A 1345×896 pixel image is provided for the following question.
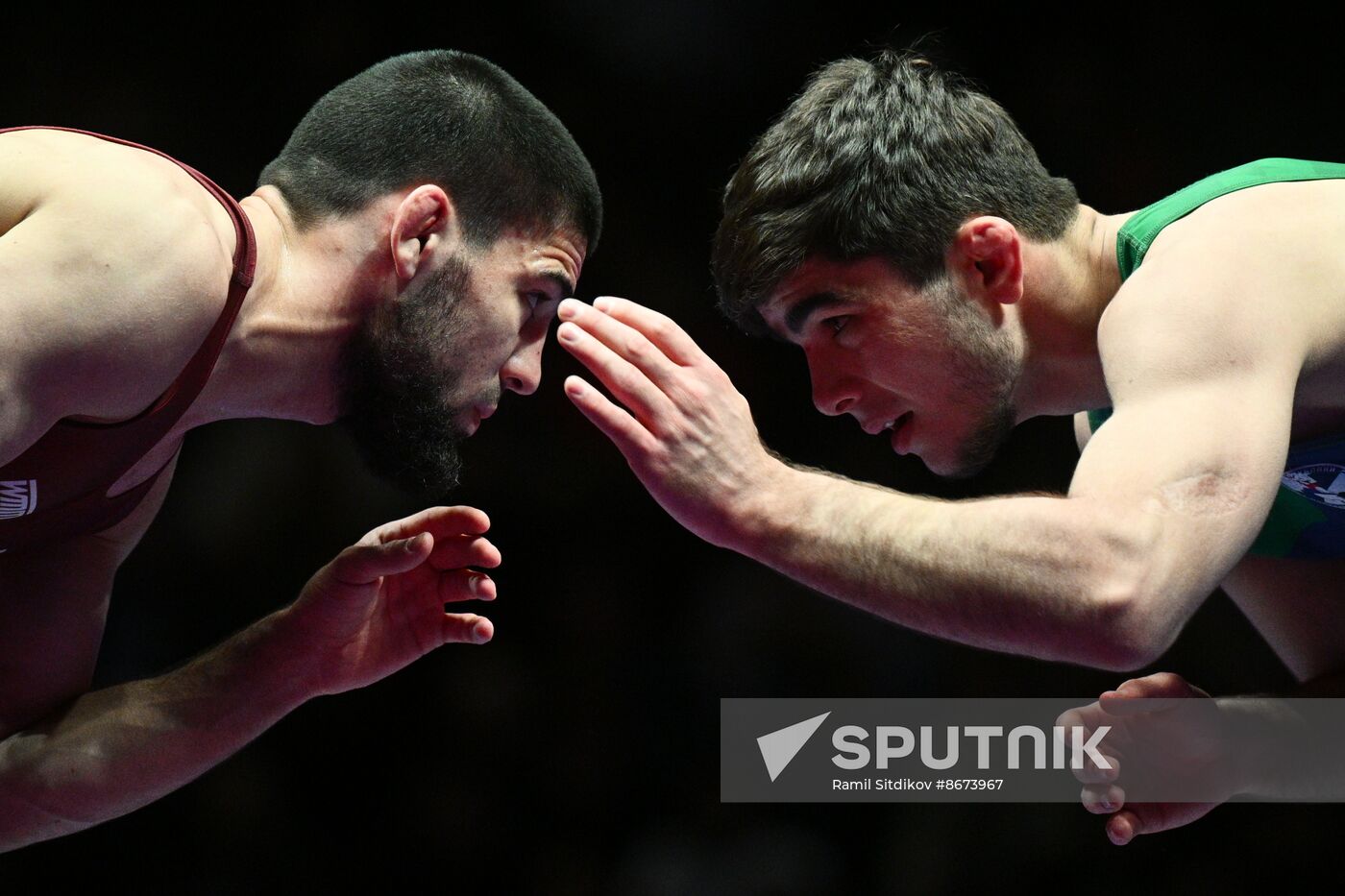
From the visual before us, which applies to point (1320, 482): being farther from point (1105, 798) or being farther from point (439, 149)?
point (439, 149)

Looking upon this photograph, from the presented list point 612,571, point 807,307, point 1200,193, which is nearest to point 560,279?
point 807,307

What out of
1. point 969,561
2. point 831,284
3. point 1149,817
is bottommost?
point 1149,817

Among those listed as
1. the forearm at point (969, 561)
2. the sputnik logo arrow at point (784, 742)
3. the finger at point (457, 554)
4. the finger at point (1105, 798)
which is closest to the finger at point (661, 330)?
the forearm at point (969, 561)

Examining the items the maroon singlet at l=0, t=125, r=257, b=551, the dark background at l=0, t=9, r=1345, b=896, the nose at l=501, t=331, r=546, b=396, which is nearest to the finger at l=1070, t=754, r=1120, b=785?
the nose at l=501, t=331, r=546, b=396

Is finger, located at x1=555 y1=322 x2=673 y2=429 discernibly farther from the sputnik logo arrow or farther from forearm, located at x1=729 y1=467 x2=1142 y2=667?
the sputnik logo arrow

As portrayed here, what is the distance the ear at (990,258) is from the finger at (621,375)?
564 millimetres

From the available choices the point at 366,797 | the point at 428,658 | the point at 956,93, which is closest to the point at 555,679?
the point at 428,658

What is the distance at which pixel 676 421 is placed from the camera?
131 cm

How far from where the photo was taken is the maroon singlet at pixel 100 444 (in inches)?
57.4

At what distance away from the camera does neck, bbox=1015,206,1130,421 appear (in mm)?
1665

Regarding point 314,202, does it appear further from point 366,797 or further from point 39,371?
point 366,797

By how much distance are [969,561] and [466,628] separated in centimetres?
92

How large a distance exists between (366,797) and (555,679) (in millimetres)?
517

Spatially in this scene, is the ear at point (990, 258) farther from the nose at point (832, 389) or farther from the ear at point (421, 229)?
the ear at point (421, 229)
